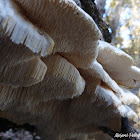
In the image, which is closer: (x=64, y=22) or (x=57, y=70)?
(x=64, y=22)

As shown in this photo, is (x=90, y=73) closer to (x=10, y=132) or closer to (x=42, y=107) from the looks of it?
(x=42, y=107)

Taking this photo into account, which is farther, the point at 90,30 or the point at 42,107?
the point at 42,107

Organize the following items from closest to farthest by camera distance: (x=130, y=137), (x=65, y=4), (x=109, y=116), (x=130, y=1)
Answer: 1. (x=65, y=4)
2. (x=130, y=137)
3. (x=109, y=116)
4. (x=130, y=1)

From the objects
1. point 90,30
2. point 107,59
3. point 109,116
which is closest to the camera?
point 90,30

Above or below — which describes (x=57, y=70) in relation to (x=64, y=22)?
below

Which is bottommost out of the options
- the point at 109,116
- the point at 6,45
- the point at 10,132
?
the point at 10,132

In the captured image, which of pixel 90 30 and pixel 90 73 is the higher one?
pixel 90 30

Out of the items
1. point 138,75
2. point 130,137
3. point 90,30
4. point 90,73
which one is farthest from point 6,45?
point 138,75
